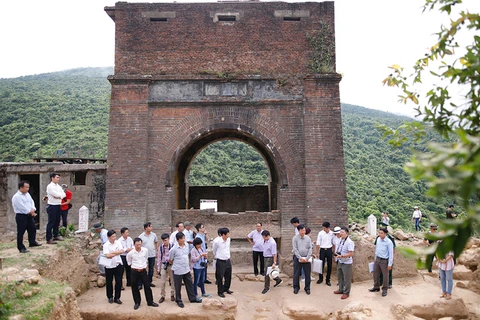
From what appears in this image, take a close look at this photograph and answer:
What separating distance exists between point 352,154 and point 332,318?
77.5 feet

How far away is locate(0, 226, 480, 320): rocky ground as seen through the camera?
802cm

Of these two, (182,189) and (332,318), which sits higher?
(182,189)

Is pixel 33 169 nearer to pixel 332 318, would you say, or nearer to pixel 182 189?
pixel 182 189

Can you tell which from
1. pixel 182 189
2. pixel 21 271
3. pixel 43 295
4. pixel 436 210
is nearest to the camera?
pixel 43 295

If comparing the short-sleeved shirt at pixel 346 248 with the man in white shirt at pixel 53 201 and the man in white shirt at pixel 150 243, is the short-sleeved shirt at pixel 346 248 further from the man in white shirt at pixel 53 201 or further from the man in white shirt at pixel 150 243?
the man in white shirt at pixel 53 201

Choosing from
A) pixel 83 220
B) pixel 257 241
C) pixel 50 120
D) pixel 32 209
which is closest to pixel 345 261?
pixel 257 241

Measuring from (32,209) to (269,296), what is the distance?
614 centimetres

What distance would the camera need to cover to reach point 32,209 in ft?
28.7

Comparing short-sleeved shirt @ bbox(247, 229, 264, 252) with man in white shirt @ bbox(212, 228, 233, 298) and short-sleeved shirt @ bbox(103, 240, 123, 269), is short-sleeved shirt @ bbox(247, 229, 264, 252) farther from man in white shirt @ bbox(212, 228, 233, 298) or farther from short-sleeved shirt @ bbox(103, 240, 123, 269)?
short-sleeved shirt @ bbox(103, 240, 123, 269)

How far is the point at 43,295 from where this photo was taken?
6711mm

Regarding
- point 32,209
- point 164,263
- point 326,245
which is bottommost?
point 164,263

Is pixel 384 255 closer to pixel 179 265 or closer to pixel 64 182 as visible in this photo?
pixel 179 265

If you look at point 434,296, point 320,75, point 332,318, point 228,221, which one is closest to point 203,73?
point 320,75

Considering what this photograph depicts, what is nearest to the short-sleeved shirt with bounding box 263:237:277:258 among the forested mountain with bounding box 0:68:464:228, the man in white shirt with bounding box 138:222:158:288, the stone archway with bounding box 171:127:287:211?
the man in white shirt with bounding box 138:222:158:288
